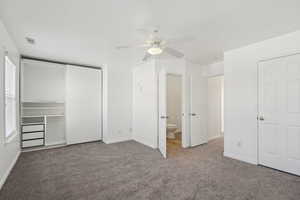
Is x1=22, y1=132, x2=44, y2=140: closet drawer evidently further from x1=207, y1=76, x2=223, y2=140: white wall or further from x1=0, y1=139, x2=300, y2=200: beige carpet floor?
x1=207, y1=76, x2=223, y2=140: white wall

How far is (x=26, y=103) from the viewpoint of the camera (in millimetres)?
4188

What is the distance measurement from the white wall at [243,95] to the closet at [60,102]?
3.66 meters

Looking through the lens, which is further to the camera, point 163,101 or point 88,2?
point 163,101

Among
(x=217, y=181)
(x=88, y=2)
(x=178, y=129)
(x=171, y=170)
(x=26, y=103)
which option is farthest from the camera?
(x=178, y=129)

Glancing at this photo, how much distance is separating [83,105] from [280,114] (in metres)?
4.69

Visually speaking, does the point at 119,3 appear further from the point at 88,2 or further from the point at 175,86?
the point at 175,86

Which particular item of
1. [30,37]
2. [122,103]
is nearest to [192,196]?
[122,103]

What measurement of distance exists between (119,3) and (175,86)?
4.89m

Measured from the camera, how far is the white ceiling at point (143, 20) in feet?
5.91

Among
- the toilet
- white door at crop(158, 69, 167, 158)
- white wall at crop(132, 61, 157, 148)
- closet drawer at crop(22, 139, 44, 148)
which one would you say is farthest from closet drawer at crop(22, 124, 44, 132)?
the toilet

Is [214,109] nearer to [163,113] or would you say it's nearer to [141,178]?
[163,113]

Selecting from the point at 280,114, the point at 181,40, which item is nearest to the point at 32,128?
the point at 181,40

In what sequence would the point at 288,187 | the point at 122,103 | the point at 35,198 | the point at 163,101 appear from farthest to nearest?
the point at 122,103
the point at 163,101
the point at 288,187
the point at 35,198

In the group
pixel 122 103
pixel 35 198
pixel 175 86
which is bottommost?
pixel 35 198
